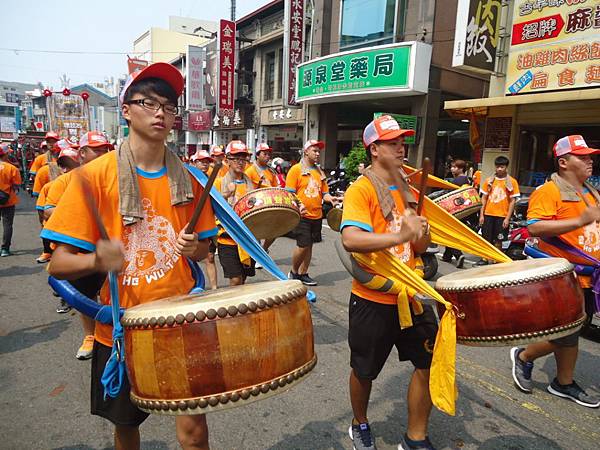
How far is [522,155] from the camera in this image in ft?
36.8

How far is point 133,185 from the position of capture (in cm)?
185

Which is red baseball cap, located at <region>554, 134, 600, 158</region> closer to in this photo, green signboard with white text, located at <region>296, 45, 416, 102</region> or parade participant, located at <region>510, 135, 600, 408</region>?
parade participant, located at <region>510, 135, 600, 408</region>

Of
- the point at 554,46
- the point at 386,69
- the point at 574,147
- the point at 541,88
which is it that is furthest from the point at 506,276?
the point at 386,69

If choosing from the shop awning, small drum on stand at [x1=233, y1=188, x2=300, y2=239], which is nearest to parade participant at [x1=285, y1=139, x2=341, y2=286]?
small drum on stand at [x1=233, y1=188, x2=300, y2=239]

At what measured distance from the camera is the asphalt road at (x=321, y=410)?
2.81 m

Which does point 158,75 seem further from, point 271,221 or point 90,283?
point 271,221

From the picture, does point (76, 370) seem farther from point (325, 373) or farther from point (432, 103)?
point (432, 103)

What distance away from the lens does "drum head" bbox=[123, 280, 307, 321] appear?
1.57 m

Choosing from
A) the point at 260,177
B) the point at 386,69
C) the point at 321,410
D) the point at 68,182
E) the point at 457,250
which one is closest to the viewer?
the point at 321,410

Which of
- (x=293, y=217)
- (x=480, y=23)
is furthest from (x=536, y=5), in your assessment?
(x=293, y=217)

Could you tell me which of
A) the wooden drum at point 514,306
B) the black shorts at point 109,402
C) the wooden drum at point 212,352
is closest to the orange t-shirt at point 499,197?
the wooden drum at point 514,306

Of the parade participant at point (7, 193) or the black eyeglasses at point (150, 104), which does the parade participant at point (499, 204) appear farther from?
the parade participant at point (7, 193)

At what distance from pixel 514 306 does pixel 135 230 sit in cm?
188

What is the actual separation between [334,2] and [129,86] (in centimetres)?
1616
